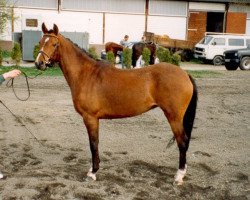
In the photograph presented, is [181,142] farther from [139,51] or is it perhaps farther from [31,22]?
[31,22]

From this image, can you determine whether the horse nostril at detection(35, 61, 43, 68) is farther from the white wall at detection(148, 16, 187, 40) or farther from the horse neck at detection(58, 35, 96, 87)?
the white wall at detection(148, 16, 187, 40)

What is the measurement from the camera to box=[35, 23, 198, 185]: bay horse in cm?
606

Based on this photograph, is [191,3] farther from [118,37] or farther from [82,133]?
[82,133]

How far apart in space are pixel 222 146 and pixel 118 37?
23482 millimetres

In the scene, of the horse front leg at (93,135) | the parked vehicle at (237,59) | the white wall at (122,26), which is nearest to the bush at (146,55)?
the parked vehicle at (237,59)

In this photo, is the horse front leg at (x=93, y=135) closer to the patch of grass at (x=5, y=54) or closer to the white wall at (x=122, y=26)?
the patch of grass at (x=5, y=54)

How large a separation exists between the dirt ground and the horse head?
1.72 m

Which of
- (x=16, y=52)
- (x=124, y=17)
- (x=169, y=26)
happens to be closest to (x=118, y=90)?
(x=16, y=52)

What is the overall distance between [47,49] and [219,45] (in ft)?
71.3

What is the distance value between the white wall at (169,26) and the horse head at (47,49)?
2586cm

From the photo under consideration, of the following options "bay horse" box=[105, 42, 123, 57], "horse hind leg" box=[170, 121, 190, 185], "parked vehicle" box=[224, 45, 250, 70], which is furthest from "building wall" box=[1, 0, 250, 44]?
"horse hind leg" box=[170, 121, 190, 185]

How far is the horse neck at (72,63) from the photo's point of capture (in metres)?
6.21

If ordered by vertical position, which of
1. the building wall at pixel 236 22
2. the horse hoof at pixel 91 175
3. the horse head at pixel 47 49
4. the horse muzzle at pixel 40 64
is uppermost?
the building wall at pixel 236 22

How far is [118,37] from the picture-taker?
1206 inches
